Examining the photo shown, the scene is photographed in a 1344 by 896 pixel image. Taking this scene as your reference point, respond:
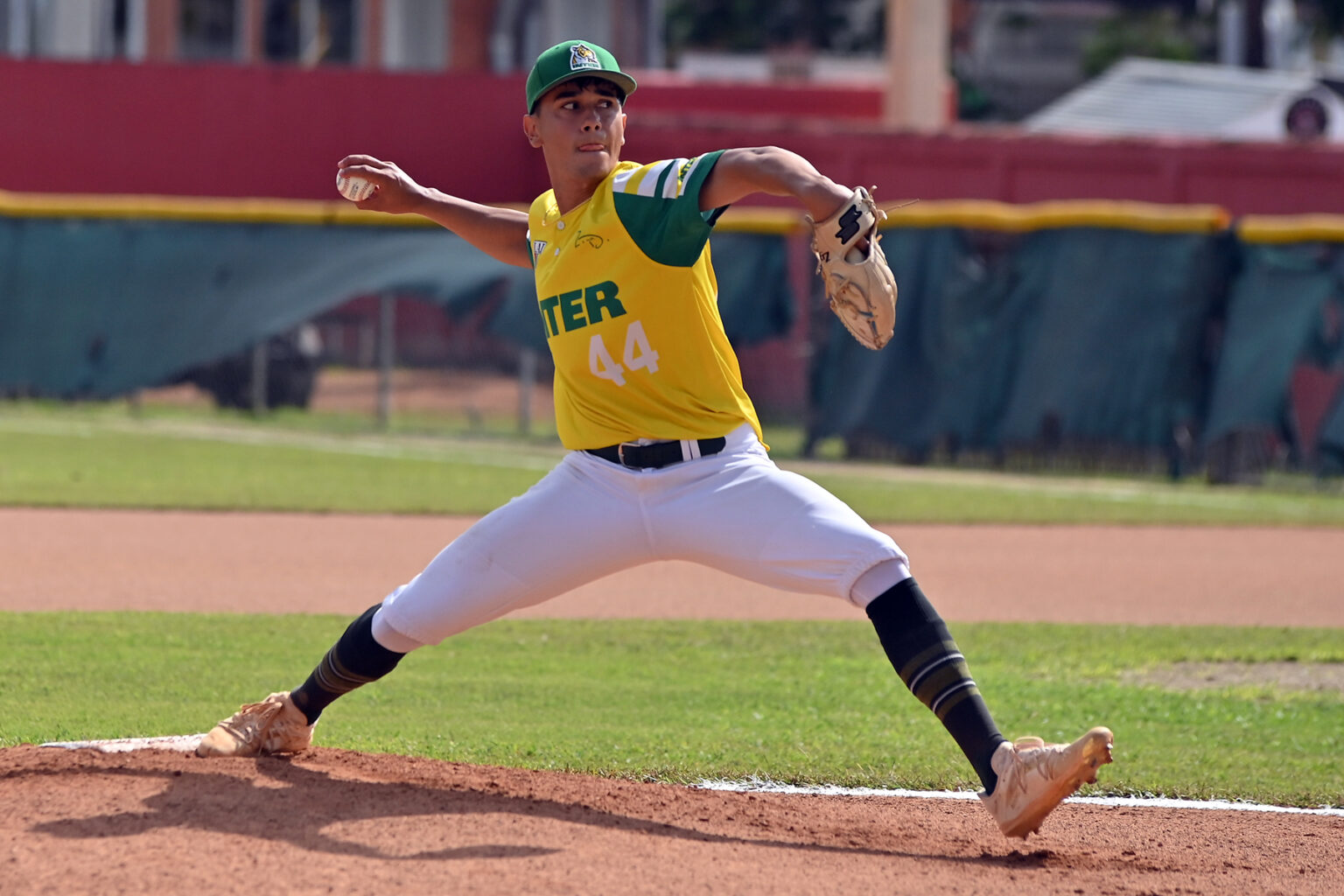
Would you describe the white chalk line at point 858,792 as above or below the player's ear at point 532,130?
below

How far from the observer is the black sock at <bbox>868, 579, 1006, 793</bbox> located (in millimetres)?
4145

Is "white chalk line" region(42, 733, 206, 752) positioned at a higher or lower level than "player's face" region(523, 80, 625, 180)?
lower

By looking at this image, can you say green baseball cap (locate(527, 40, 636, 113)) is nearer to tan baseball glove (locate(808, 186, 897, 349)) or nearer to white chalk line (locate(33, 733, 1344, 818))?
tan baseball glove (locate(808, 186, 897, 349))

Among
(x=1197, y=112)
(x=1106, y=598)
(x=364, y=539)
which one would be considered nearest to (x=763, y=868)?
(x=1106, y=598)

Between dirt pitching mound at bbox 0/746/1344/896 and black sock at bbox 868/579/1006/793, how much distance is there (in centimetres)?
32

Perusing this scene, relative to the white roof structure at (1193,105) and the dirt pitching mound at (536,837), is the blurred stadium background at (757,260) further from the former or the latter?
the dirt pitching mound at (536,837)

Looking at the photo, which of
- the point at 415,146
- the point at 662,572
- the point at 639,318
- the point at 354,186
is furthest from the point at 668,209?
the point at 415,146

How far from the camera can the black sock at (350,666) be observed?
458 centimetres

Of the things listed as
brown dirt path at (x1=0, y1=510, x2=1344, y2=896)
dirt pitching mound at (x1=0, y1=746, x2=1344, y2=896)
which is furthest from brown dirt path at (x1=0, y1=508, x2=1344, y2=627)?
dirt pitching mound at (x1=0, y1=746, x2=1344, y2=896)

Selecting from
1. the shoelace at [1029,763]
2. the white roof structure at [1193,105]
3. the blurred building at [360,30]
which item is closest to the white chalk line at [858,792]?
the shoelace at [1029,763]

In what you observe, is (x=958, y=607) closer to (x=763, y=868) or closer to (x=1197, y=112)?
(x=763, y=868)

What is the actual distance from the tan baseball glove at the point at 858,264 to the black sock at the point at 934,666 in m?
0.74

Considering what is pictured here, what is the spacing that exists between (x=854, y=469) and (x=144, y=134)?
1138 centimetres

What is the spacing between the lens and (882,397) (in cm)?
1569
